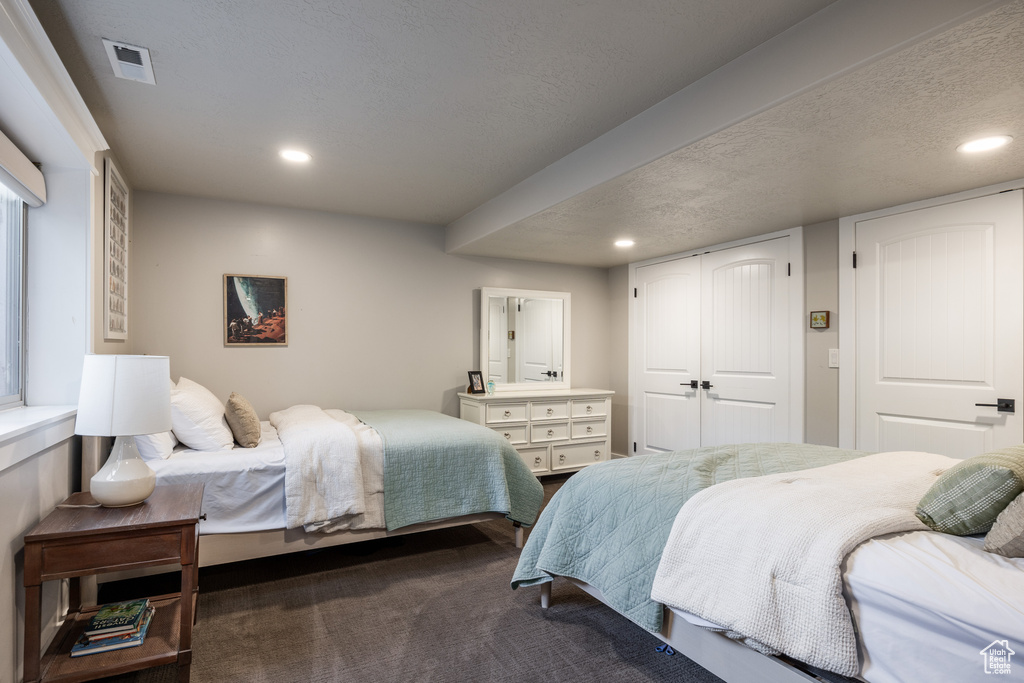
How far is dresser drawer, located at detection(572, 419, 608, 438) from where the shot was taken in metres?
4.91

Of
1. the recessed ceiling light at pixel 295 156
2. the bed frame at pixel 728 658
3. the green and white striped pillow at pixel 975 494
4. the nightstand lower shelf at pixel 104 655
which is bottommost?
the nightstand lower shelf at pixel 104 655

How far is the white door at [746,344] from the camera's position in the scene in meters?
3.97

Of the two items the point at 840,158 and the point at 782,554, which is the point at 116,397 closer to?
the point at 782,554

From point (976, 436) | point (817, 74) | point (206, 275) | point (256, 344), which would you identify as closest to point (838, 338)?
point (976, 436)

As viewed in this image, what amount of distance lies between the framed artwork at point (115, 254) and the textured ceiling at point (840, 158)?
2.34 m

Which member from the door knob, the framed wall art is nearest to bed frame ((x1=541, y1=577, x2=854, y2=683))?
the door knob

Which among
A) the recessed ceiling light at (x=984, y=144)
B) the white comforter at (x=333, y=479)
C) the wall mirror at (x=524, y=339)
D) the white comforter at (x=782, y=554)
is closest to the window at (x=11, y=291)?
the white comforter at (x=333, y=479)

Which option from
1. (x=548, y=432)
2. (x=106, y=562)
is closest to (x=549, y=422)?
(x=548, y=432)

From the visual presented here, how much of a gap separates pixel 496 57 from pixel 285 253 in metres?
2.80

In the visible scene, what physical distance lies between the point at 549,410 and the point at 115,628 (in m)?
3.42

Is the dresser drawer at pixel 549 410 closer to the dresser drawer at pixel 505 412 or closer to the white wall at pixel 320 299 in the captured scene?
the dresser drawer at pixel 505 412

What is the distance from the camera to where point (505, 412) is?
4.57 m

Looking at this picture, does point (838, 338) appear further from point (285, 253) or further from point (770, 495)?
point (285, 253)

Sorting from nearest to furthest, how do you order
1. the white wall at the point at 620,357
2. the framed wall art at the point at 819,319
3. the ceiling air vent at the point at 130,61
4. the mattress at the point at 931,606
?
the mattress at the point at 931,606 < the ceiling air vent at the point at 130,61 < the framed wall art at the point at 819,319 < the white wall at the point at 620,357
